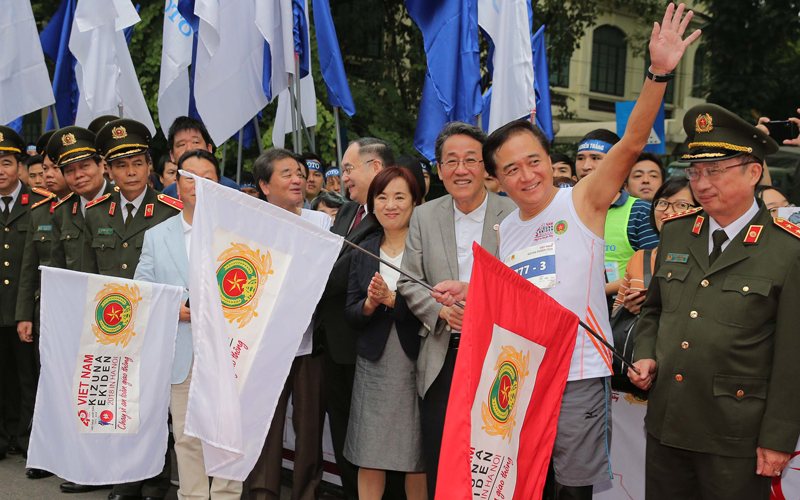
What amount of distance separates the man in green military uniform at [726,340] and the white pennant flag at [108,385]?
2.70 m

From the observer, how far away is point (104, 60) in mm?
8227

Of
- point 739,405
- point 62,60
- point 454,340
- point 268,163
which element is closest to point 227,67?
point 268,163

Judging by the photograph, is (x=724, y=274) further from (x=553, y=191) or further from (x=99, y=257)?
(x=99, y=257)

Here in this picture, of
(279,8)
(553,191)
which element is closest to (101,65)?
(279,8)

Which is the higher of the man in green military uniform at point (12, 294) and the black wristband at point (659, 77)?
the black wristband at point (659, 77)

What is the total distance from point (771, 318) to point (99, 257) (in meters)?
4.13

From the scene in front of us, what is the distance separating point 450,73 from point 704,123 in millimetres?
3510

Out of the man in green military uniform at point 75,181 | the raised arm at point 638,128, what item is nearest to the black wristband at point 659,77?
the raised arm at point 638,128

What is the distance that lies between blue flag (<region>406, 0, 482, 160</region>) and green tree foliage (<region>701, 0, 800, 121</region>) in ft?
37.2

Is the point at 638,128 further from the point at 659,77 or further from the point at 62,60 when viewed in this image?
the point at 62,60

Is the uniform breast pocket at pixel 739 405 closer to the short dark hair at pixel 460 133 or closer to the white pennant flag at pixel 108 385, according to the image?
the short dark hair at pixel 460 133

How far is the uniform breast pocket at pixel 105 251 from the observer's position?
515cm

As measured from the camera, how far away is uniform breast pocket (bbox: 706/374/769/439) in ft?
9.93

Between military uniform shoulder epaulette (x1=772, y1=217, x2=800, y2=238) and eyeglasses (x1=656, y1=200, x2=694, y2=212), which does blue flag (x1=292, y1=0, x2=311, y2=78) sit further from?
military uniform shoulder epaulette (x1=772, y1=217, x2=800, y2=238)
